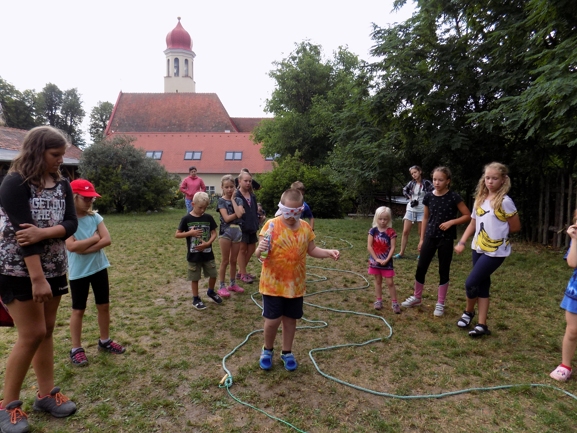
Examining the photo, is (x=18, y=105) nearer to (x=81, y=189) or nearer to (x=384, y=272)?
(x=81, y=189)

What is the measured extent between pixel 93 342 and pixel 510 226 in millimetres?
4437

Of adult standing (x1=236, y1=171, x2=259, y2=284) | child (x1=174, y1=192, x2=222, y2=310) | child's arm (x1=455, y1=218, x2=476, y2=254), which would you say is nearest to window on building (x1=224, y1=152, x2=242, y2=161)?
adult standing (x1=236, y1=171, x2=259, y2=284)

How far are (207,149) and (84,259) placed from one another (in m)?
34.3

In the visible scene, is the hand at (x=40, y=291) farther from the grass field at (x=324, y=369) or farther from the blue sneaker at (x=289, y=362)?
the blue sneaker at (x=289, y=362)

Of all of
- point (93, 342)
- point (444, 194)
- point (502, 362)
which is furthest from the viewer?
point (444, 194)

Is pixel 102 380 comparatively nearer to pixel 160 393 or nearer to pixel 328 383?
pixel 160 393

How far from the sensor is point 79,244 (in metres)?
3.25

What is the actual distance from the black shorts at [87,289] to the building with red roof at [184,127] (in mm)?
25230

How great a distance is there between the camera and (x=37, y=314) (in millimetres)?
2551

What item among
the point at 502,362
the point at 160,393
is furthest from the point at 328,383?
the point at 502,362

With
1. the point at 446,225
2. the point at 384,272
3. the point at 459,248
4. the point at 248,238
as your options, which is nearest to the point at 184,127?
the point at 248,238

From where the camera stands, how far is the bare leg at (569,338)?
3248 mm

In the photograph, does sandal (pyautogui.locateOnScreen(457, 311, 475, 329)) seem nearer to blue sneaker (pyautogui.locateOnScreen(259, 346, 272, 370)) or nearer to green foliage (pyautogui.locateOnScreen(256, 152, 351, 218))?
blue sneaker (pyautogui.locateOnScreen(259, 346, 272, 370))

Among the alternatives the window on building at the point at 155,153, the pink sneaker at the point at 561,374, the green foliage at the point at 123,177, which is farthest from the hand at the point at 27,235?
the window on building at the point at 155,153
